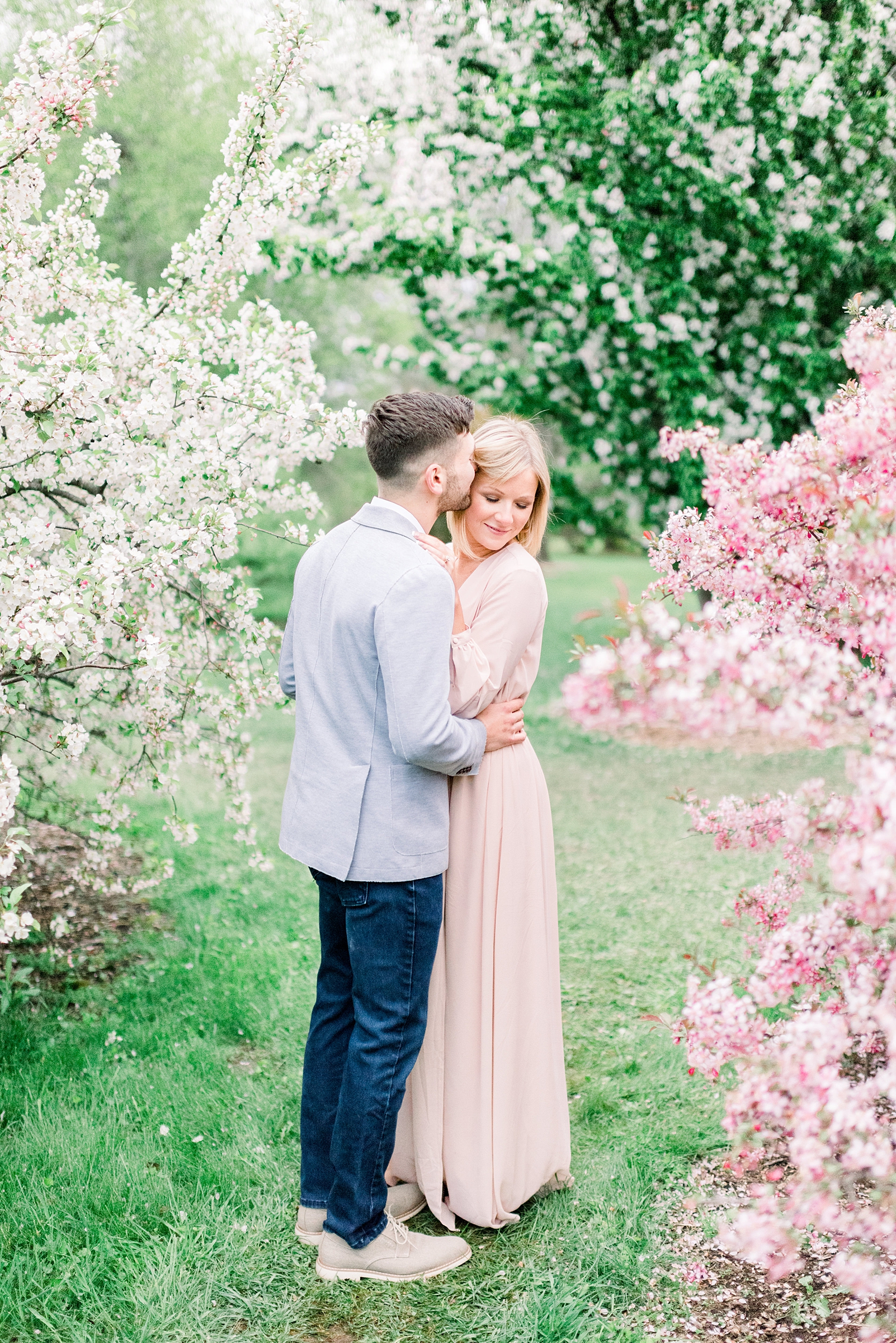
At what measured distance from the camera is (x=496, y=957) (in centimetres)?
304

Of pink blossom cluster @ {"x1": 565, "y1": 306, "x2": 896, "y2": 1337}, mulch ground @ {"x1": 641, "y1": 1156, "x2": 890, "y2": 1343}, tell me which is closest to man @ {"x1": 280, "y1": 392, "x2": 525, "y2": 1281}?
mulch ground @ {"x1": 641, "y1": 1156, "x2": 890, "y2": 1343}

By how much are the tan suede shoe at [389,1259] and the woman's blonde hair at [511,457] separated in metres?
1.97

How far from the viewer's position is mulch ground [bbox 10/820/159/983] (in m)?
4.66

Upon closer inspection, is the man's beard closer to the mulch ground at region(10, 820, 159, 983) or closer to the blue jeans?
the blue jeans

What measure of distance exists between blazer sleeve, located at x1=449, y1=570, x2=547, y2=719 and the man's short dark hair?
43 centimetres

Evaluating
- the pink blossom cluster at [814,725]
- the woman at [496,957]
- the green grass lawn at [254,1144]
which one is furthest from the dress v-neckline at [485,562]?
the green grass lawn at [254,1144]

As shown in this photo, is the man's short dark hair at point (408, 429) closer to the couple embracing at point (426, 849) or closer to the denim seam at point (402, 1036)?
the couple embracing at point (426, 849)

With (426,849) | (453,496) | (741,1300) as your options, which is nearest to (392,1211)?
(741,1300)

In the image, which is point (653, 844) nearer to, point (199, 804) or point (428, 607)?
point (199, 804)

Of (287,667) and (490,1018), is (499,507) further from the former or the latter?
(490,1018)

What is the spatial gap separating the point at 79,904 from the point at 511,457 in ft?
13.2

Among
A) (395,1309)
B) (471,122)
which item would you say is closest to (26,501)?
(395,1309)

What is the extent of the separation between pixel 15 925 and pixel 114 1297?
101 centimetres

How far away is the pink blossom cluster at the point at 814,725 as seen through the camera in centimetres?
167
